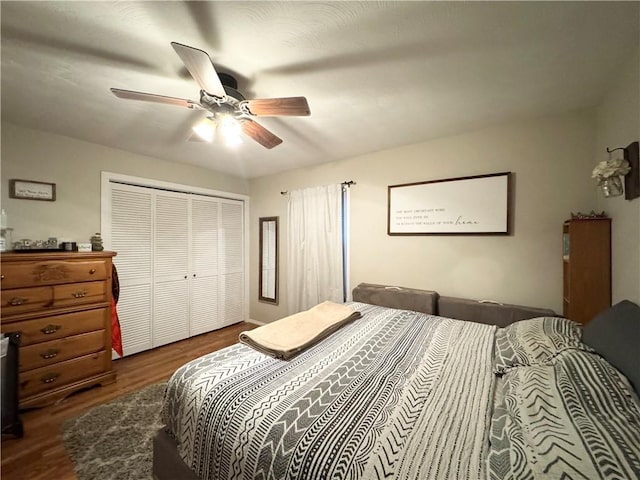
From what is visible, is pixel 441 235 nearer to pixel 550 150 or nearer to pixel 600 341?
pixel 550 150

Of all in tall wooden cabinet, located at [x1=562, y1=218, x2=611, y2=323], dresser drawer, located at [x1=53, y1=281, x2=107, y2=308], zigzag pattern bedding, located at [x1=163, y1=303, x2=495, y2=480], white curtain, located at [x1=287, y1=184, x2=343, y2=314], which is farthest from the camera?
white curtain, located at [x1=287, y1=184, x2=343, y2=314]


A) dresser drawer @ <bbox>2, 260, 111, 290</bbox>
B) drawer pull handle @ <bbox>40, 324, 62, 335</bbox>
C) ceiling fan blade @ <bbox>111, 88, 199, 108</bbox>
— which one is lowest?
drawer pull handle @ <bbox>40, 324, 62, 335</bbox>

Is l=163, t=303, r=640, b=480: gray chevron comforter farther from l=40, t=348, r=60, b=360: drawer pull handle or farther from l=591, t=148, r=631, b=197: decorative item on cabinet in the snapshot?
A: l=40, t=348, r=60, b=360: drawer pull handle

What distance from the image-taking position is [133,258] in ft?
9.55

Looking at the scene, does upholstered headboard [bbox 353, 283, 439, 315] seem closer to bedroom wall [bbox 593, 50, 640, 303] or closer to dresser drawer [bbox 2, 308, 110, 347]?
bedroom wall [bbox 593, 50, 640, 303]

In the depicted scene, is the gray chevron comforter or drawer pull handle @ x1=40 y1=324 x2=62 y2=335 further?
drawer pull handle @ x1=40 y1=324 x2=62 y2=335

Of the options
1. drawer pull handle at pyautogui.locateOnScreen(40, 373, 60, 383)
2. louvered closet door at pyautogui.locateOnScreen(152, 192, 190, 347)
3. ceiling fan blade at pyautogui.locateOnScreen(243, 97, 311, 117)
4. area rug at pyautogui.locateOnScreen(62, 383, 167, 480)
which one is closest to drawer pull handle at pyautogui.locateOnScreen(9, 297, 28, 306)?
drawer pull handle at pyautogui.locateOnScreen(40, 373, 60, 383)

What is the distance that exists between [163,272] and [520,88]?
4.07m

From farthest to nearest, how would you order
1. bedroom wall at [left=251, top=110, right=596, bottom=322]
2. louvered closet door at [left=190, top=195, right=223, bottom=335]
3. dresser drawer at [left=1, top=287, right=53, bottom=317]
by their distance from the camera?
louvered closet door at [left=190, top=195, right=223, bottom=335] < bedroom wall at [left=251, top=110, right=596, bottom=322] < dresser drawer at [left=1, top=287, right=53, bottom=317]

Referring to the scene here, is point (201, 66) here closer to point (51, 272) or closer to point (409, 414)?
point (409, 414)

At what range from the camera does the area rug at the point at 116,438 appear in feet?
4.74

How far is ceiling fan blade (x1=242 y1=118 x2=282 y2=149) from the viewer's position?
1742 millimetres

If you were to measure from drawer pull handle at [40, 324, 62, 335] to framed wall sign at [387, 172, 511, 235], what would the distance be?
3285 millimetres

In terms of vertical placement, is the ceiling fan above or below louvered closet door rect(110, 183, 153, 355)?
above
